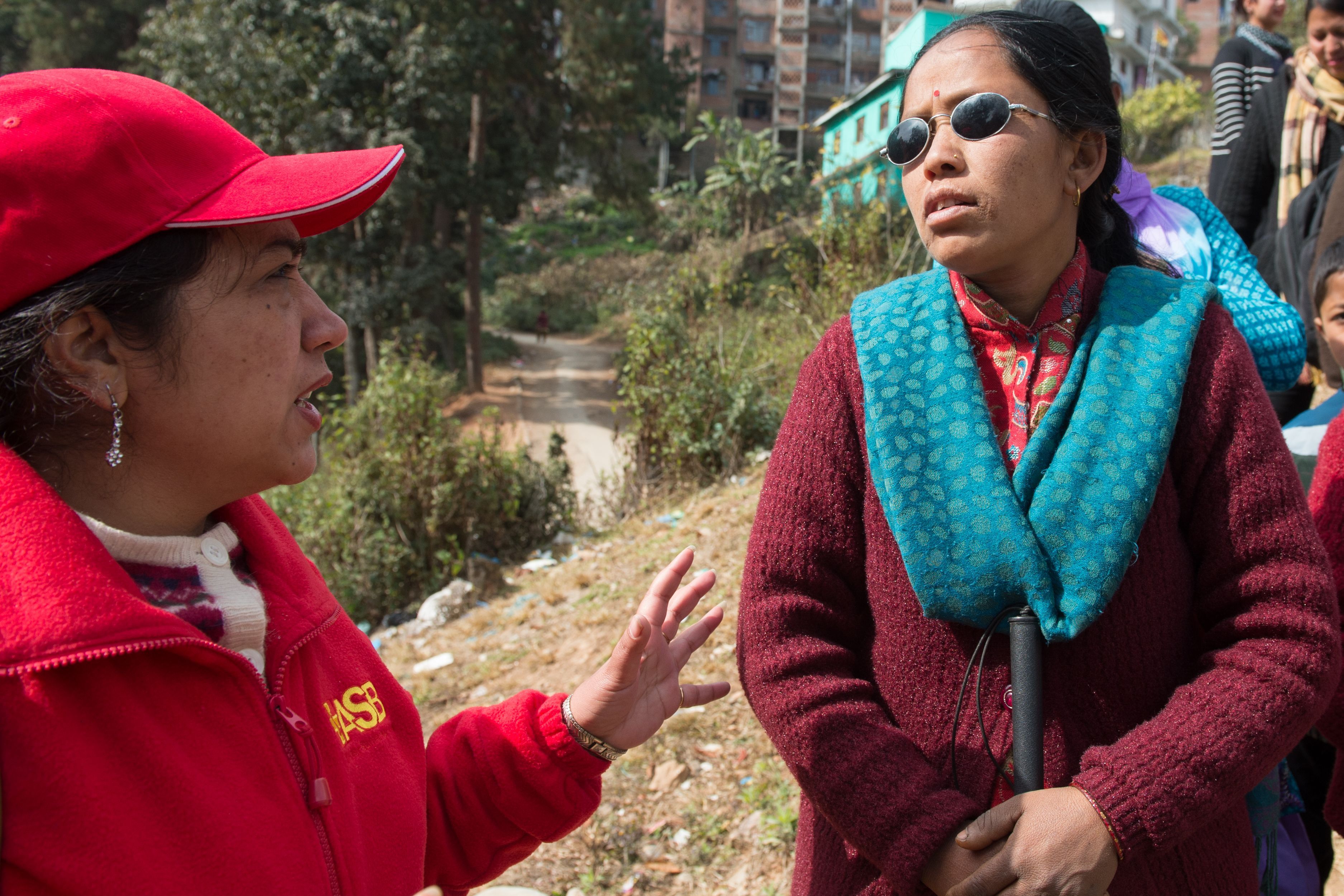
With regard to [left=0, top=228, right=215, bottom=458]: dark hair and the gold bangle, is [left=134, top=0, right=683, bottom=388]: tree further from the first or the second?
the gold bangle

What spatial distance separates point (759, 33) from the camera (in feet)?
148

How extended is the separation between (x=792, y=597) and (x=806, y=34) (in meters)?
48.3

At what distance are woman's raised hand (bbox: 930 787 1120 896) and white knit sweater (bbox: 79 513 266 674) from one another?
98 cm

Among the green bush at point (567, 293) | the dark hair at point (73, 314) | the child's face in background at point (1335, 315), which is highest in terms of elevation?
the dark hair at point (73, 314)

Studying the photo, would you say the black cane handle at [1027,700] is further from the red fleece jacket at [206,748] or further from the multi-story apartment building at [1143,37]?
the multi-story apartment building at [1143,37]

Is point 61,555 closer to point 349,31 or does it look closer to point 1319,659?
point 1319,659

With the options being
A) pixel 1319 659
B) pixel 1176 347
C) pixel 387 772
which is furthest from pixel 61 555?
pixel 1319 659

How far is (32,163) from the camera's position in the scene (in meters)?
1.00

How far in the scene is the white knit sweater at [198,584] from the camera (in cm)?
114

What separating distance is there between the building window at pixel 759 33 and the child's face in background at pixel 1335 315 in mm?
47407

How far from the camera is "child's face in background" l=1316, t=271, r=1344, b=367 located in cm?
203

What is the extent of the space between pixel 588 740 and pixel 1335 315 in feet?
6.19

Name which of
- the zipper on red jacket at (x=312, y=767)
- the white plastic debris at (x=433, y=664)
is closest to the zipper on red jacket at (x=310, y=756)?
the zipper on red jacket at (x=312, y=767)

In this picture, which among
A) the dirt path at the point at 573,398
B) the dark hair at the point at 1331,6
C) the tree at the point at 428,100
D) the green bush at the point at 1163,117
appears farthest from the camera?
the green bush at the point at 1163,117
